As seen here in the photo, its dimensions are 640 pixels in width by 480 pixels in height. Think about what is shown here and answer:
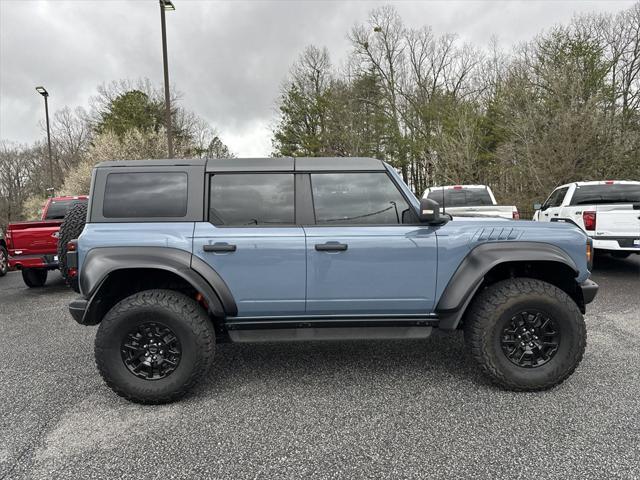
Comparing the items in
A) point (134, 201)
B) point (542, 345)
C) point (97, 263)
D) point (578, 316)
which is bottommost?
point (542, 345)

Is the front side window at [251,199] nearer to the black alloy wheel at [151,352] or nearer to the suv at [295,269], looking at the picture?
the suv at [295,269]

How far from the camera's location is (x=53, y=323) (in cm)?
512

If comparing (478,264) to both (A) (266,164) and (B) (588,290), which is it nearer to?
(B) (588,290)

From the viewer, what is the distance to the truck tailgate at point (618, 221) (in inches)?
253

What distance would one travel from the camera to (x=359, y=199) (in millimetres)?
3061

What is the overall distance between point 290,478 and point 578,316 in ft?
7.82

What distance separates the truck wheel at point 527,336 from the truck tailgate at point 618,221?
4.83 m

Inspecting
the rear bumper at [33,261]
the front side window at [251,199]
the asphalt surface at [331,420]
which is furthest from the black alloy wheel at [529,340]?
the rear bumper at [33,261]

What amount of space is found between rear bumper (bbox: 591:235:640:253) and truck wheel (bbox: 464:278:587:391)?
15.7 ft

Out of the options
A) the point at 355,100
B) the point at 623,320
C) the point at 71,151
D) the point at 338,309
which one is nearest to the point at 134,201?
the point at 338,309

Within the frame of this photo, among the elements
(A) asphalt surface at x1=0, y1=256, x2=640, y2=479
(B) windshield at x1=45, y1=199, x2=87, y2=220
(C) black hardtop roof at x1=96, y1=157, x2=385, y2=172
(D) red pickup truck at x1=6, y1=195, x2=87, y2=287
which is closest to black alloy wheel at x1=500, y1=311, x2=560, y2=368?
(A) asphalt surface at x1=0, y1=256, x2=640, y2=479

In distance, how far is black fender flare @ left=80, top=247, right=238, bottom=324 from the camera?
2.76 meters

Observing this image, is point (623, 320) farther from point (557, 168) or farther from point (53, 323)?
point (557, 168)

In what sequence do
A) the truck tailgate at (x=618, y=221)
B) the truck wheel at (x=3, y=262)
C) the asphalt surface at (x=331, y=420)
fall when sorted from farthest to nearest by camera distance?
the truck wheel at (x=3, y=262)
the truck tailgate at (x=618, y=221)
the asphalt surface at (x=331, y=420)
